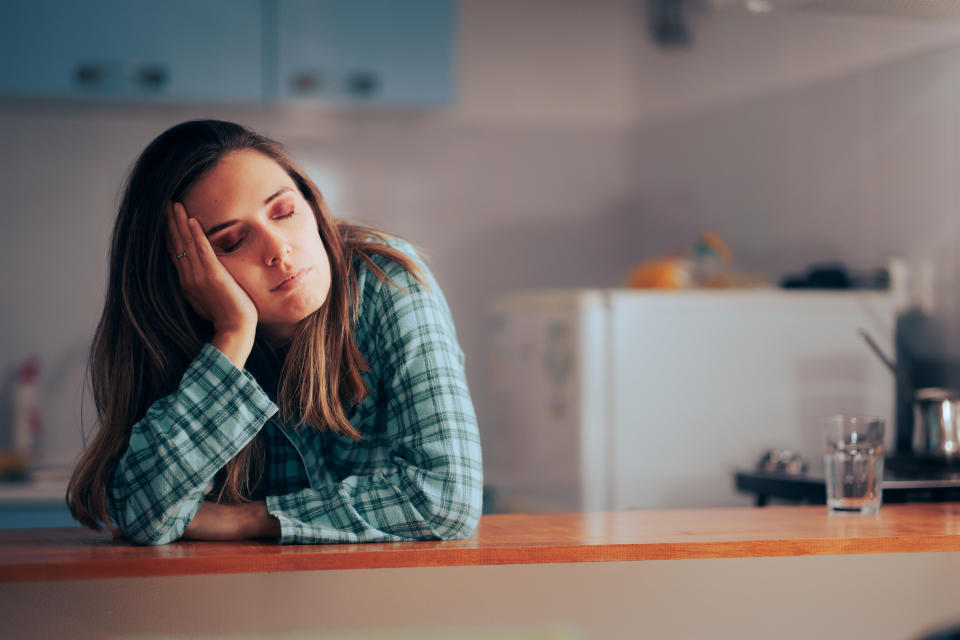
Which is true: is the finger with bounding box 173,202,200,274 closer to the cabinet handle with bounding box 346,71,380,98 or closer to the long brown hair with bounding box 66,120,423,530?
the long brown hair with bounding box 66,120,423,530

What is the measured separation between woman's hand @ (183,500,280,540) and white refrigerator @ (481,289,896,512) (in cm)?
124

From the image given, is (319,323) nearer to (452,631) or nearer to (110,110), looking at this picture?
(452,631)

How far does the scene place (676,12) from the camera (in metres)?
3.33

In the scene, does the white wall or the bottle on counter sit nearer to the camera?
the white wall

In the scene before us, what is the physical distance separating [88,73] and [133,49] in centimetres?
13

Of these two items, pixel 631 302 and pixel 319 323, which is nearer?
pixel 319 323

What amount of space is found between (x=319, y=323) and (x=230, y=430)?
0.56ft

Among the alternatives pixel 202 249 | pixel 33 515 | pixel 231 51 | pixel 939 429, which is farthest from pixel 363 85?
pixel 202 249

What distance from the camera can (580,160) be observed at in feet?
11.6

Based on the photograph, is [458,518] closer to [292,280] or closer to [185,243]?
[292,280]

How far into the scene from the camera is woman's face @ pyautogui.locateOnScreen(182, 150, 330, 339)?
3.88 feet

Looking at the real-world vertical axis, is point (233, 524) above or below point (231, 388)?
below

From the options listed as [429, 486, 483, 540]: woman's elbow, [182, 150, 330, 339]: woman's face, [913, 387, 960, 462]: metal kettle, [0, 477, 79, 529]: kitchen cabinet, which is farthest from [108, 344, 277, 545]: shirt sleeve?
[0, 477, 79, 529]: kitchen cabinet

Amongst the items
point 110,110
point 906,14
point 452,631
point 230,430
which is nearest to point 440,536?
point 452,631
